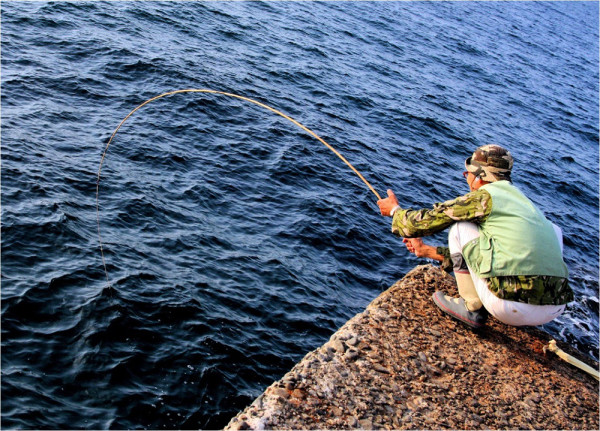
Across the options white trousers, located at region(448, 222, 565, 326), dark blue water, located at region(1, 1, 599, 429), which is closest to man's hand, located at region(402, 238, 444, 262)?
white trousers, located at region(448, 222, 565, 326)

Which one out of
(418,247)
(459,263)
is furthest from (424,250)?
(459,263)

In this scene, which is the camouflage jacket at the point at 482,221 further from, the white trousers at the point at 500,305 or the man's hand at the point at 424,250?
the man's hand at the point at 424,250

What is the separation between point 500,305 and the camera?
539 cm

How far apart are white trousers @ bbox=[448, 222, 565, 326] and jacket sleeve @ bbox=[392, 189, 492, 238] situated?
14 centimetres

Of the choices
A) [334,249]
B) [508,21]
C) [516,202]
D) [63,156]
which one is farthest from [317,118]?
[508,21]

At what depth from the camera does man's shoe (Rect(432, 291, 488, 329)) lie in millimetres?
6004

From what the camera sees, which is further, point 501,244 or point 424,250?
point 424,250

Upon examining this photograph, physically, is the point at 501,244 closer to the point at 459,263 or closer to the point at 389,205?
the point at 459,263

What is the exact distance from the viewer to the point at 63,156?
31.8 ft

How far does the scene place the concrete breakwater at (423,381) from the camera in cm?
472

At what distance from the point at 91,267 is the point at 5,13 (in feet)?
33.6

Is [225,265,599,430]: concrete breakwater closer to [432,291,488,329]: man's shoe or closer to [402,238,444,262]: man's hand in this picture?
[432,291,488,329]: man's shoe

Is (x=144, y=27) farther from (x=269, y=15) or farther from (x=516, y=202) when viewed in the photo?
(x=516, y=202)

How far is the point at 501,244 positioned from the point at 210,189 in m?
6.00
